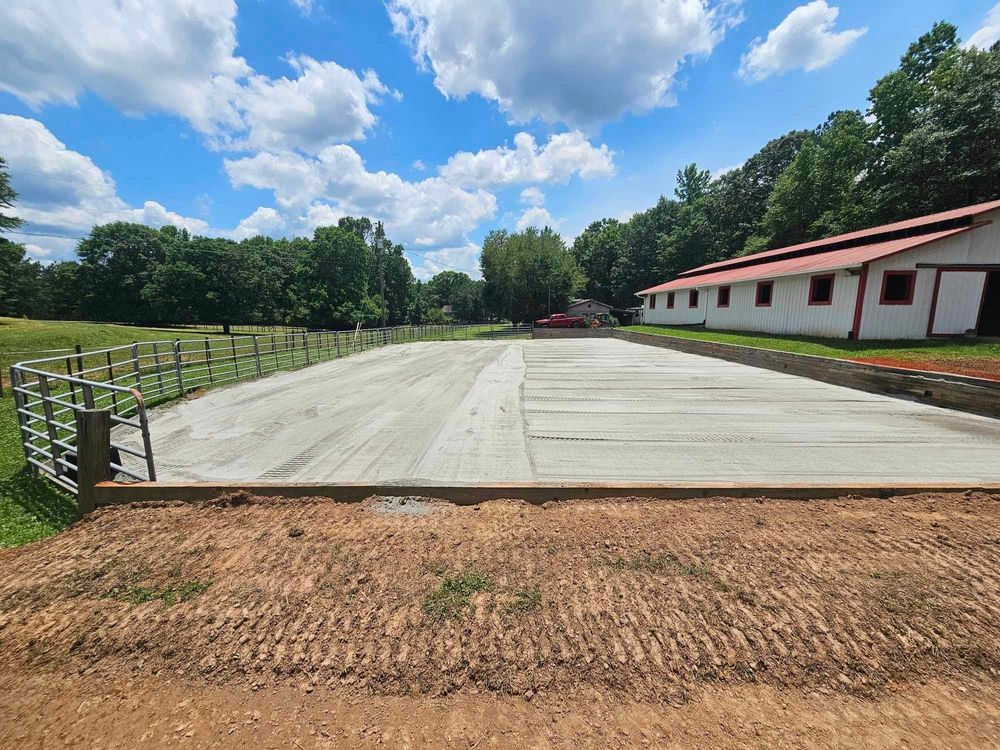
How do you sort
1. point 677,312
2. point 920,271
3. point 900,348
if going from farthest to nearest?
point 677,312 → point 920,271 → point 900,348

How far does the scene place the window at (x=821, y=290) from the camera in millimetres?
13703

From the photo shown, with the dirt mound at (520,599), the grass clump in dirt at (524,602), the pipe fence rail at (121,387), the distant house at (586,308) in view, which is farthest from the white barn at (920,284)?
the distant house at (586,308)

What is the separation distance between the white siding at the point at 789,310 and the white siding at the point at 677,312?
4.57 ft

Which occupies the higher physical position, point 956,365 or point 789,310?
point 789,310

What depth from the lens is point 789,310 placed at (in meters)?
15.7

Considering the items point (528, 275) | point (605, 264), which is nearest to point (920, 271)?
point (528, 275)

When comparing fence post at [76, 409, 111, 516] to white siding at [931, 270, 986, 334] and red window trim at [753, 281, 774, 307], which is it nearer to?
white siding at [931, 270, 986, 334]

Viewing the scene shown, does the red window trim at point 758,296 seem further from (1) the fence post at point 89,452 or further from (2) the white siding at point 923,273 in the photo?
(1) the fence post at point 89,452

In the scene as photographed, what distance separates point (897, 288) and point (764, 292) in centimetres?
550

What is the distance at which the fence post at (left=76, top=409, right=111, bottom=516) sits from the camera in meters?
3.54

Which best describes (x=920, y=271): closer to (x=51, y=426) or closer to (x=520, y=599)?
(x=520, y=599)

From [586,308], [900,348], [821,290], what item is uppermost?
[821,290]

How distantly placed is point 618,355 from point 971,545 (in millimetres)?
13523

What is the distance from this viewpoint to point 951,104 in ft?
69.5
